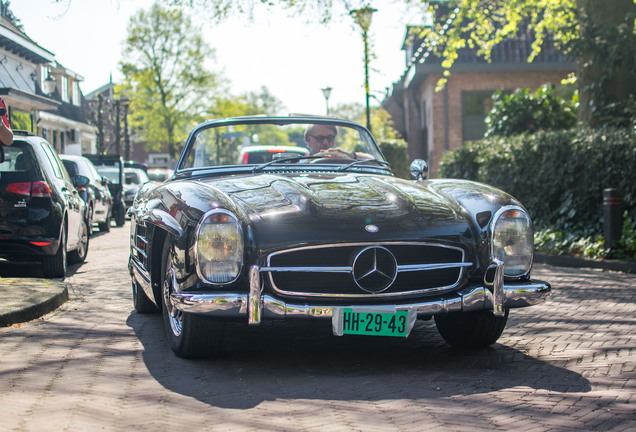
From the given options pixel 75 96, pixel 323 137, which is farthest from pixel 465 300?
pixel 75 96

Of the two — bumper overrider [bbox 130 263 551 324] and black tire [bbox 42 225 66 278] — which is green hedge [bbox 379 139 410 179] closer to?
black tire [bbox 42 225 66 278]

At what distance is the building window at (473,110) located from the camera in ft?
108

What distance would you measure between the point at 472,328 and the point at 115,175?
19.6 m

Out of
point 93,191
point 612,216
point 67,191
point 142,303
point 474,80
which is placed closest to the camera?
point 142,303

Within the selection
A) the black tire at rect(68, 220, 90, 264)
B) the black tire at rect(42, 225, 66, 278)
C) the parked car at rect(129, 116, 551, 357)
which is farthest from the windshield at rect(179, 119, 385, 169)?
the black tire at rect(68, 220, 90, 264)

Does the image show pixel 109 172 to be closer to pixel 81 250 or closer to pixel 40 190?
pixel 81 250

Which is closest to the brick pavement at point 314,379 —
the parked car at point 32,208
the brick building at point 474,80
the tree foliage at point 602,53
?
the parked car at point 32,208

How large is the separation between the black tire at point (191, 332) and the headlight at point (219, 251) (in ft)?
0.89

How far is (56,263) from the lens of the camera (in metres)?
9.38

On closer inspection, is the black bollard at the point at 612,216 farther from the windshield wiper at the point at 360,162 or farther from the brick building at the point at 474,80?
the brick building at the point at 474,80

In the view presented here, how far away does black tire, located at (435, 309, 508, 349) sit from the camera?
5.23 meters

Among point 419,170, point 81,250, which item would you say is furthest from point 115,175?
point 419,170

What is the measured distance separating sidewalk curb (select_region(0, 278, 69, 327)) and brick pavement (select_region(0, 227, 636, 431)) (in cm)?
13

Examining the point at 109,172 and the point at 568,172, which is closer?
the point at 568,172
